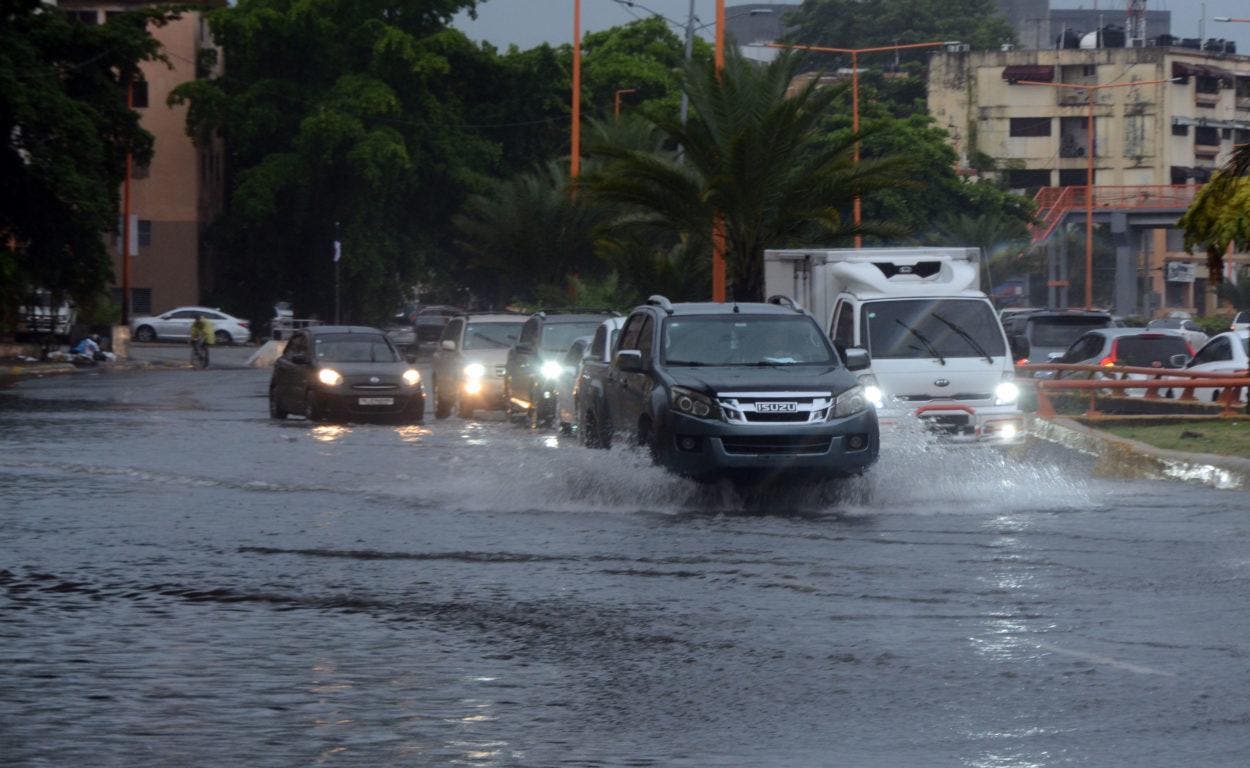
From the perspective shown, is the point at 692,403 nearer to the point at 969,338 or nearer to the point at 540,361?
the point at 969,338

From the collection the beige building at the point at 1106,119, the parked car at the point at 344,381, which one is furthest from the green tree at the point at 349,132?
the beige building at the point at 1106,119

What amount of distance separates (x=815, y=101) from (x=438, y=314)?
48721mm

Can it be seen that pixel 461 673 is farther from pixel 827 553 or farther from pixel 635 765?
pixel 827 553

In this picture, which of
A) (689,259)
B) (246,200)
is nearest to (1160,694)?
(689,259)

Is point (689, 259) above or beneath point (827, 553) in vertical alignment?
above

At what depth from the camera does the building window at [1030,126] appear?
360 feet

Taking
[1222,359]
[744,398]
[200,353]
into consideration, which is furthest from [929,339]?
[200,353]

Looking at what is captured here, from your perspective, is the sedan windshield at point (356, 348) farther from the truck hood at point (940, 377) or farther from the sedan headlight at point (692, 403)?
the sedan headlight at point (692, 403)

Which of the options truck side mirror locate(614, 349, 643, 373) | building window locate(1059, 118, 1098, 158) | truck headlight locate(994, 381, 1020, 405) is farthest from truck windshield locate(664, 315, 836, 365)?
building window locate(1059, 118, 1098, 158)

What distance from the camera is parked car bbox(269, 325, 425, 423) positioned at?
98.5 feet

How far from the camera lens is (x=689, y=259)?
123 feet

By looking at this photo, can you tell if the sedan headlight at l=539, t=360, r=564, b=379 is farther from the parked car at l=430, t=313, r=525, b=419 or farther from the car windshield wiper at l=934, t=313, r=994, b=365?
the car windshield wiper at l=934, t=313, r=994, b=365

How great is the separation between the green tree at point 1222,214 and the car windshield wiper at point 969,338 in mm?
4483

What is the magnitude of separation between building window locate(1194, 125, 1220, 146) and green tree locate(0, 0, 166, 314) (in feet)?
229
